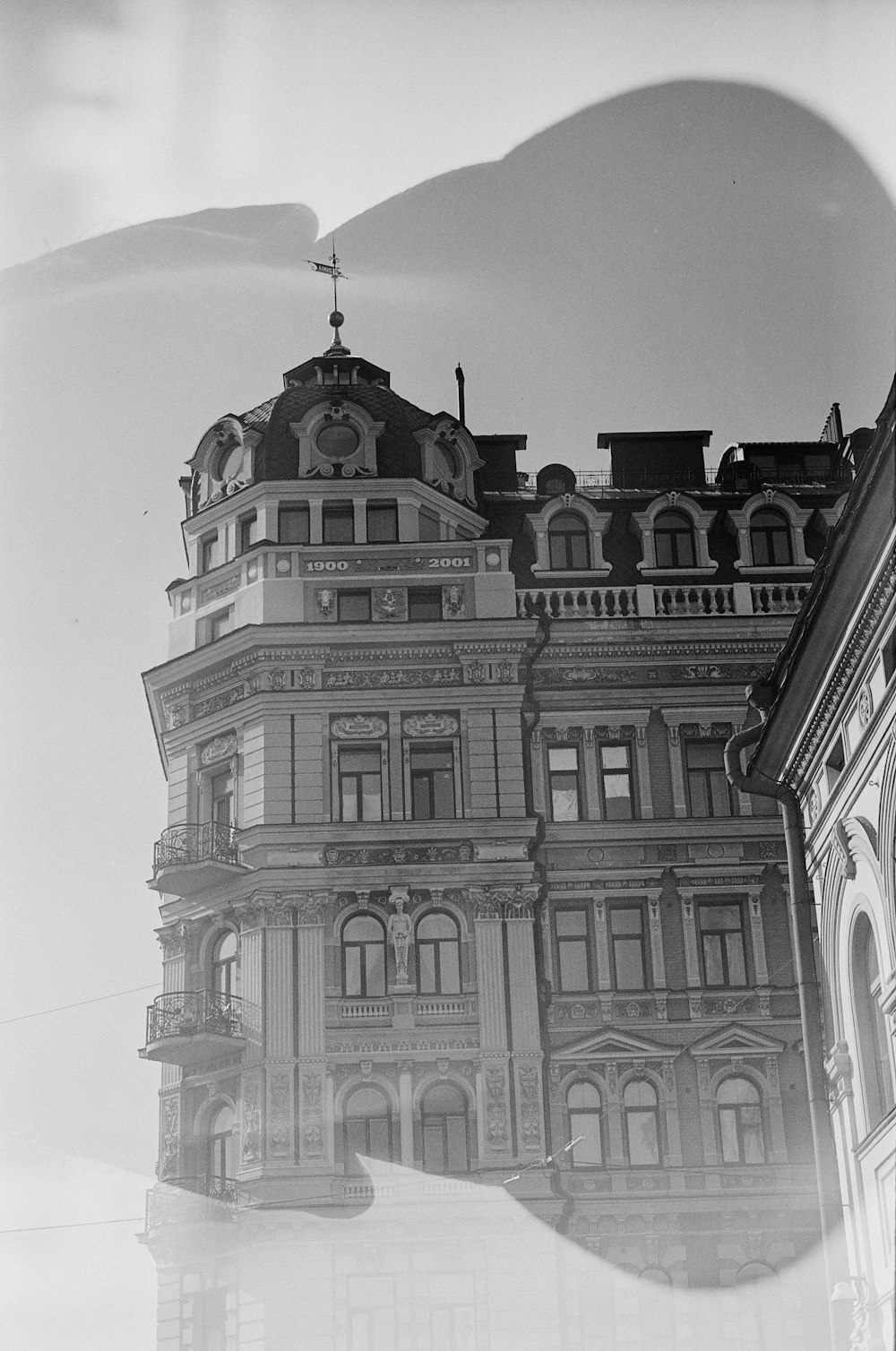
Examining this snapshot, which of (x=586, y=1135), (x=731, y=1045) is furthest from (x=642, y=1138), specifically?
(x=731, y=1045)

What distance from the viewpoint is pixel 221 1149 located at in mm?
30969

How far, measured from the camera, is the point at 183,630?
113 feet

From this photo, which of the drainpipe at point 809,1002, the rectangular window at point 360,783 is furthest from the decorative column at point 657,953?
the drainpipe at point 809,1002

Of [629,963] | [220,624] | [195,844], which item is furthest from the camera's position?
[220,624]

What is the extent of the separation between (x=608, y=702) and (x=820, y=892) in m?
11.1

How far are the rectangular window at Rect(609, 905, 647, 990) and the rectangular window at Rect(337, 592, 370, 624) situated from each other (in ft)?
20.0

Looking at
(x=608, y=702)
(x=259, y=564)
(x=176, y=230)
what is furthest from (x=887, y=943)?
(x=259, y=564)

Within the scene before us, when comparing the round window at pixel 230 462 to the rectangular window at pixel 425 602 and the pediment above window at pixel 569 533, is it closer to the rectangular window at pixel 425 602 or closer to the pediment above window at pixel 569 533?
the rectangular window at pixel 425 602

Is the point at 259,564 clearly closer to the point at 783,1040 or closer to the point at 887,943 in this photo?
the point at 783,1040

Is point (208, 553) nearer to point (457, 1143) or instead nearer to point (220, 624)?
point (220, 624)

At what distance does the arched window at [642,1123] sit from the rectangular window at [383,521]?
31.1 feet

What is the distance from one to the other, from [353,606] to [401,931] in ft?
17.7

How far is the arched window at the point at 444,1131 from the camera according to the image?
30391 mm

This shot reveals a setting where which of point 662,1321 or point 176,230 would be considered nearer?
point 176,230
